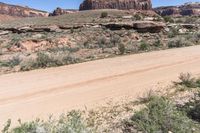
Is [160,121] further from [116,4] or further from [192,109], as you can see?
[116,4]

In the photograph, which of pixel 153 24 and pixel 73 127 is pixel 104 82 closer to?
pixel 73 127

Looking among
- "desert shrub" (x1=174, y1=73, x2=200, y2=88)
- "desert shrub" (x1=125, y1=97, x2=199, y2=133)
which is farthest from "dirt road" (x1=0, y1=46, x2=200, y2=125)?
"desert shrub" (x1=125, y1=97, x2=199, y2=133)

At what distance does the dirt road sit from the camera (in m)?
9.59

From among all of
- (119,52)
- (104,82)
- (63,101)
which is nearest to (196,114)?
(63,101)

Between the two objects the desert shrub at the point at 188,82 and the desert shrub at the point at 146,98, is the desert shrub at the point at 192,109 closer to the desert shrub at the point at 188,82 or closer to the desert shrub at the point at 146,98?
the desert shrub at the point at 146,98

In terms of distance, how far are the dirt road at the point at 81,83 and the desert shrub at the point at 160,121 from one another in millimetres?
1788

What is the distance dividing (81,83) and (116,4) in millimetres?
151616

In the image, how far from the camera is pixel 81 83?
12.5m

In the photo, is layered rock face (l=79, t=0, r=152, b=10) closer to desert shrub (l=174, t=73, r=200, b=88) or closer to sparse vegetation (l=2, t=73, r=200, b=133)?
desert shrub (l=174, t=73, r=200, b=88)

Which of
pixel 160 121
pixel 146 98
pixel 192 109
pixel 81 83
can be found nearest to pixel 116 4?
pixel 81 83

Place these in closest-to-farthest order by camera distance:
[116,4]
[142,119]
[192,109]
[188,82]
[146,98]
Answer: [142,119]
[192,109]
[146,98]
[188,82]
[116,4]

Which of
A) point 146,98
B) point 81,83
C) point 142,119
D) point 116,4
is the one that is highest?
point 142,119

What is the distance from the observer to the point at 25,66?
16.6 m

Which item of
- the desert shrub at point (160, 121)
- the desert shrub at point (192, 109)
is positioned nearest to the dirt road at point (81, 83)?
the desert shrub at point (192, 109)
